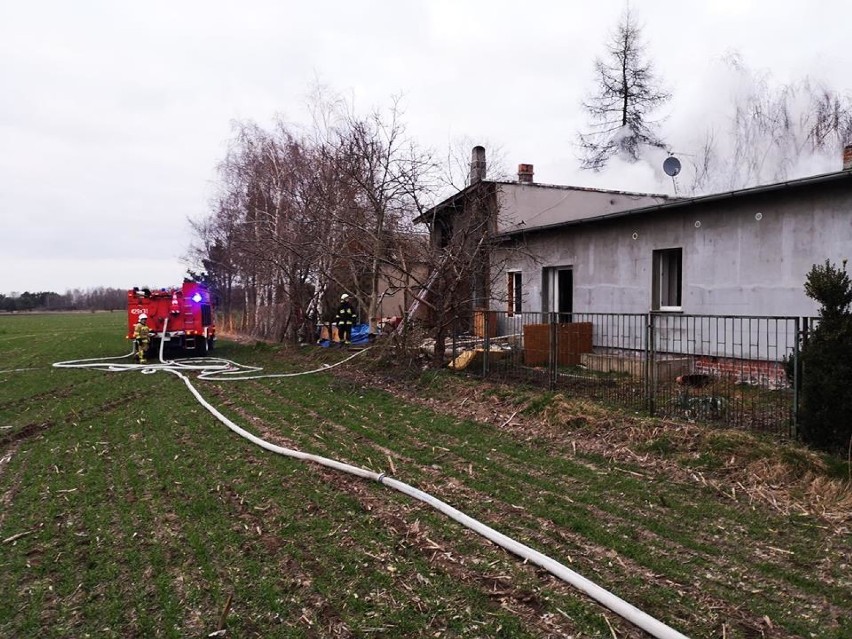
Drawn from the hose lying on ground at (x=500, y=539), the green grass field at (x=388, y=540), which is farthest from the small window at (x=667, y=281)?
the hose lying on ground at (x=500, y=539)

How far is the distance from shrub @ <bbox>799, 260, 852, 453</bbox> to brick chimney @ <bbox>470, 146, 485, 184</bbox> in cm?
962

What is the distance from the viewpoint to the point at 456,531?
4254 millimetres

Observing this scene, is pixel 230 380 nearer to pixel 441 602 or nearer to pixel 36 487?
pixel 36 487

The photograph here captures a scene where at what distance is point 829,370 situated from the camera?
5.57 meters

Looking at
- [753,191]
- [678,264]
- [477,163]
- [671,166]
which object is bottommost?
[678,264]

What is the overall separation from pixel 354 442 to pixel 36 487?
312 cm

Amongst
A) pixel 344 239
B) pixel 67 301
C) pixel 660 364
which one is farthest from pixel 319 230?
pixel 67 301

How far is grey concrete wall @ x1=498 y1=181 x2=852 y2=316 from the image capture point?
954 cm

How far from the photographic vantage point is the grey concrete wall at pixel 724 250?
9539 mm

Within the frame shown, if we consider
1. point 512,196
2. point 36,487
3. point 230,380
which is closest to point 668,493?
point 36,487

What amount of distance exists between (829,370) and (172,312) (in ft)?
52.5

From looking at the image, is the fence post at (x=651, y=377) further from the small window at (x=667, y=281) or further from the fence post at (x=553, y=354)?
the small window at (x=667, y=281)

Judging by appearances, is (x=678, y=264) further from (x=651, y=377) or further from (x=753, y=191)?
(x=651, y=377)

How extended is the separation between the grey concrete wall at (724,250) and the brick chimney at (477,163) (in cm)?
267
